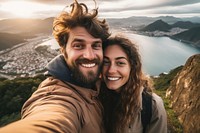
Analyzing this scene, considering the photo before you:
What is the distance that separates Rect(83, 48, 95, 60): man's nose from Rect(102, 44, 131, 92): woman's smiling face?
370mm

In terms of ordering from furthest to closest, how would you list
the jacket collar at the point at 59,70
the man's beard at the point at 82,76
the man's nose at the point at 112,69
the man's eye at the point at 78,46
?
the man's nose at the point at 112,69
the man's eye at the point at 78,46
the man's beard at the point at 82,76
the jacket collar at the point at 59,70

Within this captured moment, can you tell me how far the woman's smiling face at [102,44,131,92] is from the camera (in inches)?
132

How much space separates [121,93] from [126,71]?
0.34 meters

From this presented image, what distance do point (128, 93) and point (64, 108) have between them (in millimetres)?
1537

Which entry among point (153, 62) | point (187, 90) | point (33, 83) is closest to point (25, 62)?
point (153, 62)

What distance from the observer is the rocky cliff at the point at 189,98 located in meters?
9.23

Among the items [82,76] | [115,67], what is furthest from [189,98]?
[82,76]

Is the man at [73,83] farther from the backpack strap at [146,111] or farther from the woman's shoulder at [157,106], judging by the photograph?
the woman's shoulder at [157,106]

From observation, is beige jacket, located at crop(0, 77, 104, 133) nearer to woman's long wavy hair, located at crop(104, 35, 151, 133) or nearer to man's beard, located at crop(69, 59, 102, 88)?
man's beard, located at crop(69, 59, 102, 88)

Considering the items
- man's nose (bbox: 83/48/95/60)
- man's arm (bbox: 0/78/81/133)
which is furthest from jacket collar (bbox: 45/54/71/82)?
man's nose (bbox: 83/48/95/60)

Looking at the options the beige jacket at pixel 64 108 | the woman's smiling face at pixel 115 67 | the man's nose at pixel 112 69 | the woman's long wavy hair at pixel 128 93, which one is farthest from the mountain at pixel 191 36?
the beige jacket at pixel 64 108

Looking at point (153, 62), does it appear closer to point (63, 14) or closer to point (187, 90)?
point (187, 90)

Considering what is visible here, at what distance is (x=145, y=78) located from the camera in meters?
3.81

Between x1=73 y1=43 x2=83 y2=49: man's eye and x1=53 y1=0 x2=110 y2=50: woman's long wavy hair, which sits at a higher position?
x1=53 y1=0 x2=110 y2=50: woman's long wavy hair
